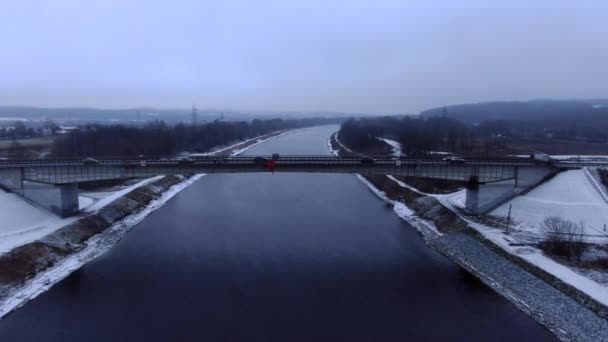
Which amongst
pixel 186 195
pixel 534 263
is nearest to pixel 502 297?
pixel 534 263

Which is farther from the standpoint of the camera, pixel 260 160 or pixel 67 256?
pixel 260 160

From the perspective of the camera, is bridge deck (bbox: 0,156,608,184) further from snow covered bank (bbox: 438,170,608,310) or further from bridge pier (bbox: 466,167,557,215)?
snow covered bank (bbox: 438,170,608,310)

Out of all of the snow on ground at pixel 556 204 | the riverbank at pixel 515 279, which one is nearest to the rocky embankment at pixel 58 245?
the riverbank at pixel 515 279

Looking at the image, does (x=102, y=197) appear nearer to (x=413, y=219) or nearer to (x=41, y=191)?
(x=41, y=191)

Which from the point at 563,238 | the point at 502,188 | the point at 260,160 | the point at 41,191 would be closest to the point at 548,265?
the point at 563,238

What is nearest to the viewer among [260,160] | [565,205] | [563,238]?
[563,238]

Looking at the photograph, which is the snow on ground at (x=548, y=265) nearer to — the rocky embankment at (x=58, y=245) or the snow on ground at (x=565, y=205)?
the snow on ground at (x=565, y=205)

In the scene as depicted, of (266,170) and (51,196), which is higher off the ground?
(266,170)
